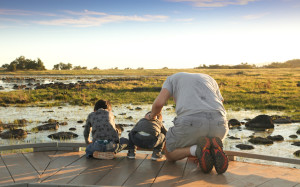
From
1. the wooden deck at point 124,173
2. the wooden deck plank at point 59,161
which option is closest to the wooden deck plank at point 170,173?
the wooden deck at point 124,173

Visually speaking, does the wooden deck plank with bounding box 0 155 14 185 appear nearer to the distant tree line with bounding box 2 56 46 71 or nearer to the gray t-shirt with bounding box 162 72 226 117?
the gray t-shirt with bounding box 162 72 226 117

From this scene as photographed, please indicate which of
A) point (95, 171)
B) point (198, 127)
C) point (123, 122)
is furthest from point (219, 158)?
point (123, 122)

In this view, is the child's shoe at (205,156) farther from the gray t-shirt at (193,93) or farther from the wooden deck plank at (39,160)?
the wooden deck plank at (39,160)

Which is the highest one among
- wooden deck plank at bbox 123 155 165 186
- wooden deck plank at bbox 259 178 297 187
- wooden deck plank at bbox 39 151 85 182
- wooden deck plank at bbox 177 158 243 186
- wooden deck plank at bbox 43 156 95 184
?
wooden deck plank at bbox 39 151 85 182

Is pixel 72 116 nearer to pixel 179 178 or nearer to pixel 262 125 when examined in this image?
pixel 262 125

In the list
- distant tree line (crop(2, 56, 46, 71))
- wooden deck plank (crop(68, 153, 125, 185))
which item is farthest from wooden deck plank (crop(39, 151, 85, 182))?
distant tree line (crop(2, 56, 46, 71))

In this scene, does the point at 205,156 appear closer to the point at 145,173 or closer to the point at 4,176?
the point at 145,173

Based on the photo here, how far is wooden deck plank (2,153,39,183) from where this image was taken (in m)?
5.10

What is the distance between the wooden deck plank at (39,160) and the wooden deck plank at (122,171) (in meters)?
1.06

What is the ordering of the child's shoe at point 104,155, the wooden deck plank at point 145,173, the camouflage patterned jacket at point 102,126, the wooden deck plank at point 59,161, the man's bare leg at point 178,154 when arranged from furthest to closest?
the camouflage patterned jacket at point 102,126
the child's shoe at point 104,155
the man's bare leg at point 178,154
the wooden deck plank at point 59,161
the wooden deck plank at point 145,173

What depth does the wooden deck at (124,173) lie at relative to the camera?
4.92 metres

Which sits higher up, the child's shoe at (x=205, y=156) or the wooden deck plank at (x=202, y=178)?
the child's shoe at (x=205, y=156)

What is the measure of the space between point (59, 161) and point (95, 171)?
2.86 ft

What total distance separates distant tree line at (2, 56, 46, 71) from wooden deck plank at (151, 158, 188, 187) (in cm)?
10514
